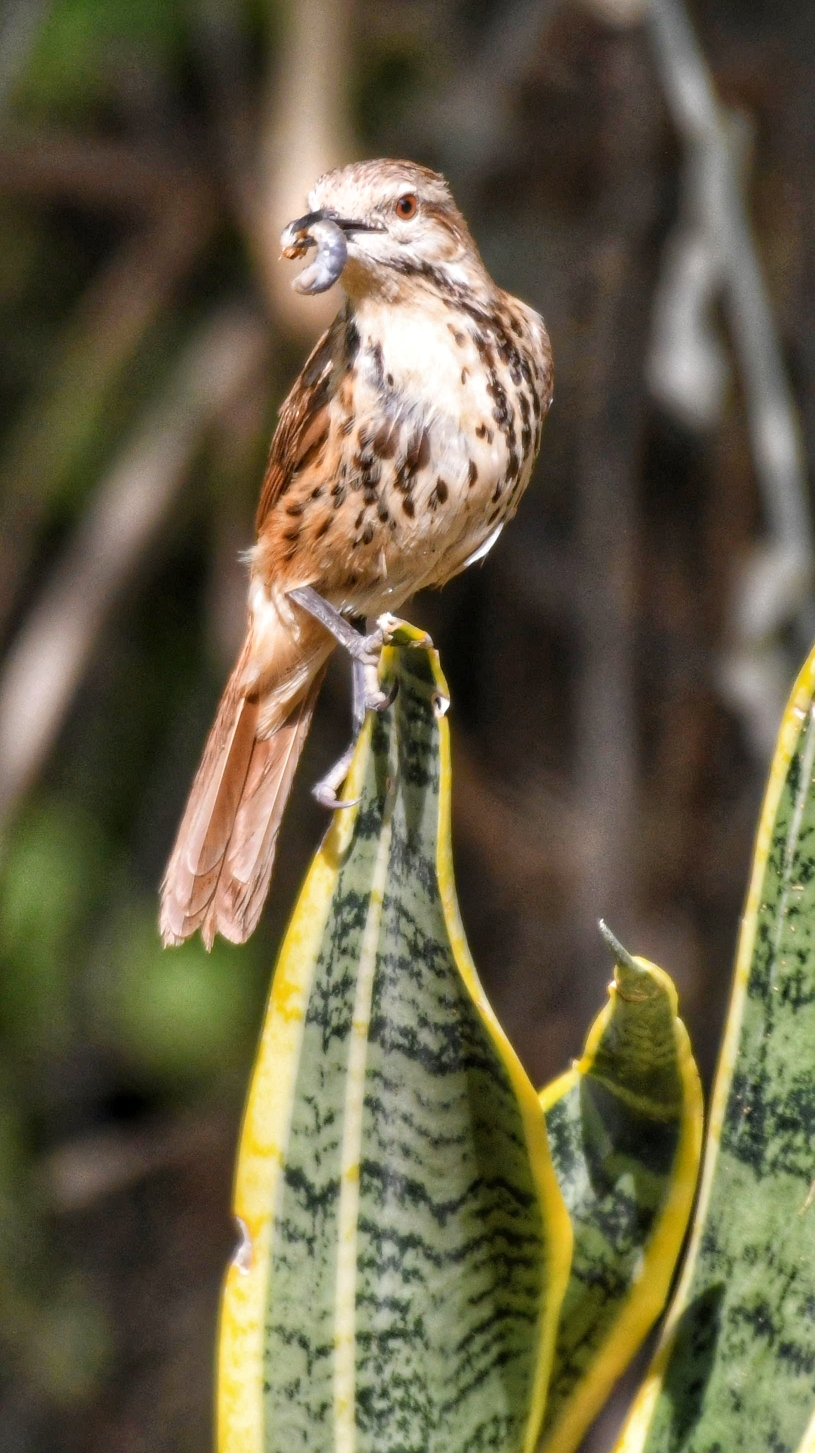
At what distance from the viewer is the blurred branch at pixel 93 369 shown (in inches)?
121

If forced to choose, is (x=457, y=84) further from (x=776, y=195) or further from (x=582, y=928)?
(x=582, y=928)

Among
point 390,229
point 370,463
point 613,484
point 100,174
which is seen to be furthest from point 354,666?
point 100,174

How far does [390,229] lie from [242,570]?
5.20ft

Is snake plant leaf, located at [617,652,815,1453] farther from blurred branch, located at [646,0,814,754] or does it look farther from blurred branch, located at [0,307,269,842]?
blurred branch, located at [0,307,269,842]

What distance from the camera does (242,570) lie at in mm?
2998


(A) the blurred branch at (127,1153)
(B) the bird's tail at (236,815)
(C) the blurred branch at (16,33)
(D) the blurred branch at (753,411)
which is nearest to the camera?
(B) the bird's tail at (236,815)

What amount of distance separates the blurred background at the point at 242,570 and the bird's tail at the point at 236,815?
43.9 inches

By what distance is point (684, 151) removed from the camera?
2.85 metres

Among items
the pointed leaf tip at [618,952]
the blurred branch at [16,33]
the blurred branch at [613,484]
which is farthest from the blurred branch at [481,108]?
the pointed leaf tip at [618,952]

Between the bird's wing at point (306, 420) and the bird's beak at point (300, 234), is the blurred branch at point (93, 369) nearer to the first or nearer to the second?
the bird's wing at point (306, 420)

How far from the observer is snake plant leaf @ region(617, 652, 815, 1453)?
3.24 ft

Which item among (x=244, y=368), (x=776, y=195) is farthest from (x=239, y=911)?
(x=776, y=195)

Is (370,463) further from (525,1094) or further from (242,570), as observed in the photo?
(242,570)

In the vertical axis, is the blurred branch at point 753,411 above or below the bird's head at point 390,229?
above
